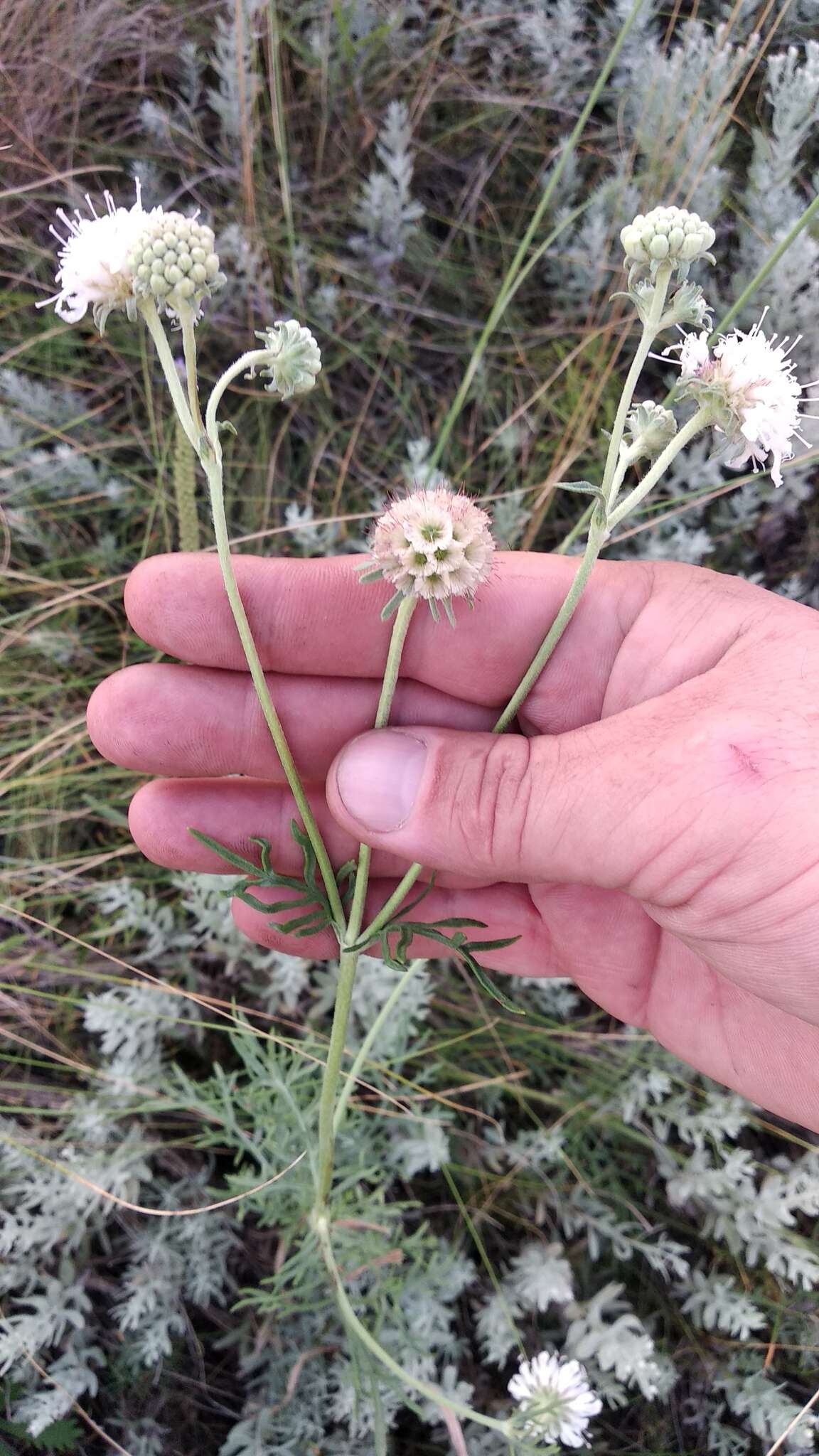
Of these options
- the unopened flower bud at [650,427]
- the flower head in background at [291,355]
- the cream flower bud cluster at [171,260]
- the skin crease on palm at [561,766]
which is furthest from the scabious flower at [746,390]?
the cream flower bud cluster at [171,260]

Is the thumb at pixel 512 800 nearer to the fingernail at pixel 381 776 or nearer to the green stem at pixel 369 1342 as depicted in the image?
the fingernail at pixel 381 776

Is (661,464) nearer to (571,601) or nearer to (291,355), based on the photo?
(571,601)

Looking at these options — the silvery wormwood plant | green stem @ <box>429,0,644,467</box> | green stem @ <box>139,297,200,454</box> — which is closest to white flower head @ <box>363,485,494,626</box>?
the silvery wormwood plant

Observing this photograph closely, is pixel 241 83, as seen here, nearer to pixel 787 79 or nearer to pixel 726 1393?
pixel 787 79

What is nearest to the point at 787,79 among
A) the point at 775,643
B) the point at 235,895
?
the point at 775,643

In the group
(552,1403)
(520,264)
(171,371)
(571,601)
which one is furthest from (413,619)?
(520,264)

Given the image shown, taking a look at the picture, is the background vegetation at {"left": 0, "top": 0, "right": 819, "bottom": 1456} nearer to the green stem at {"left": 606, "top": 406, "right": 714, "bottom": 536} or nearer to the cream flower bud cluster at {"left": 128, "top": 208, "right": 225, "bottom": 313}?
the cream flower bud cluster at {"left": 128, "top": 208, "right": 225, "bottom": 313}

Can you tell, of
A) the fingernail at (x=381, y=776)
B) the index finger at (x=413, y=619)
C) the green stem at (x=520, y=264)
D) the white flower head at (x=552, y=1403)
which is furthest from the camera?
the green stem at (x=520, y=264)

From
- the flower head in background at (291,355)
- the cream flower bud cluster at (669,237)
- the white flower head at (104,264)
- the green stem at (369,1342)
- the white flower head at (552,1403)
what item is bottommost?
the white flower head at (552,1403)
